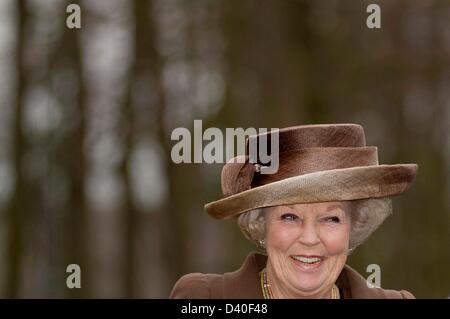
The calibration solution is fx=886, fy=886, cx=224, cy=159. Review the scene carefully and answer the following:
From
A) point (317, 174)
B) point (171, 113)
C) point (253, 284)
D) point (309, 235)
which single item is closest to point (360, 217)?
point (309, 235)

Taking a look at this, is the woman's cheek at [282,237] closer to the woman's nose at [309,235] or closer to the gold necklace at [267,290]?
the woman's nose at [309,235]

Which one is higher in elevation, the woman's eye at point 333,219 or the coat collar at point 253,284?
the woman's eye at point 333,219

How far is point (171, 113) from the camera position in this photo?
363 inches

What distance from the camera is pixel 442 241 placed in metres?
9.04

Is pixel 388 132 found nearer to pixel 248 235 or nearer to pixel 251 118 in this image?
pixel 251 118

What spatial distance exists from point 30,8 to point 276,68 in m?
2.76

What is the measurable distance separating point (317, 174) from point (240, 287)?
0.51 m

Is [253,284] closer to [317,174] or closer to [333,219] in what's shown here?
[333,219]

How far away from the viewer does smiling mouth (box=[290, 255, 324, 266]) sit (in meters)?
3.17

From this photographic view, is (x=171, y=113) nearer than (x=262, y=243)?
No

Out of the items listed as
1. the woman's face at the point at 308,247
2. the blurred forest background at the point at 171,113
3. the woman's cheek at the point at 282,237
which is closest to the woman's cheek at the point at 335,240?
the woman's face at the point at 308,247

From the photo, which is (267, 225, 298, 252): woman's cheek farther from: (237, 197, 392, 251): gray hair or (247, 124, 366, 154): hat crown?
(247, 124, 366, 154): hat crown

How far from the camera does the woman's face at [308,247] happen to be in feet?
10.4

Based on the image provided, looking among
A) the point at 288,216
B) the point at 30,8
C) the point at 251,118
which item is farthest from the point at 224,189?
the point at 30,8
